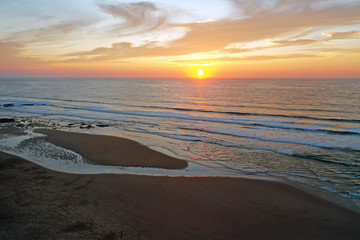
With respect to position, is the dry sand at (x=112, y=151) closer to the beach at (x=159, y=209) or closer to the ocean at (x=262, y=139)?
the ocean at (x=262, y=139)

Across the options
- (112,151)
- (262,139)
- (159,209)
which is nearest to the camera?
(159,209)

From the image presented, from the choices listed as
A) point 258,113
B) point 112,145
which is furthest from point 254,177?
point 258,113

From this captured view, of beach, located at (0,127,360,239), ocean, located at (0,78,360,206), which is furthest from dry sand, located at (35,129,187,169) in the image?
beach, located at (0,127,360,239)

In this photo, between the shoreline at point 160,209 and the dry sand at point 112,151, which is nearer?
the shoreline at point 160,209

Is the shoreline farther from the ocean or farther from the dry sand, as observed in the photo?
the dry sand

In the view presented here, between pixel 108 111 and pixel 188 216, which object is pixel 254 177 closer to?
pixel 188 216

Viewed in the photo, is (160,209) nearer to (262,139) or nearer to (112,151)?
(112,151)

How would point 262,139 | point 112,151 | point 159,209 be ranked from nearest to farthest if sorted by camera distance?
point 159,209 < point 112,151 < point 262,139

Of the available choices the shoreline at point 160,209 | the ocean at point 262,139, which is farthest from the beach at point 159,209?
the ocean at point 262,139

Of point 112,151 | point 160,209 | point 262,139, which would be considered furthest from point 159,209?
point 262,139
